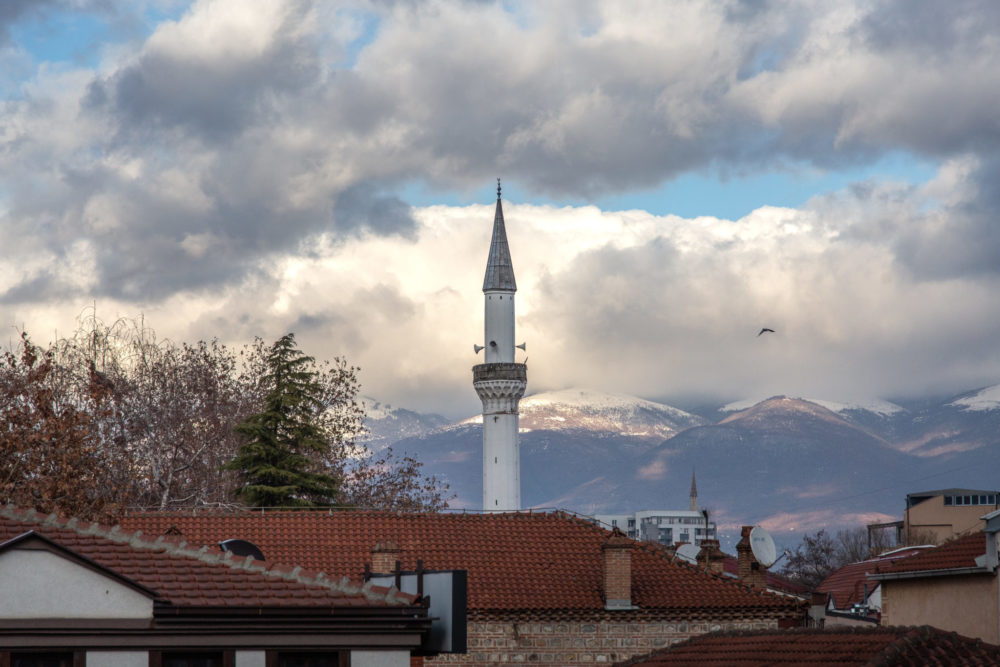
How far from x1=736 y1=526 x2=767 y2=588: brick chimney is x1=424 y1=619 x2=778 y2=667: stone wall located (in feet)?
16.3

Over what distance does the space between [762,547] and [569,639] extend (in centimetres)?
871

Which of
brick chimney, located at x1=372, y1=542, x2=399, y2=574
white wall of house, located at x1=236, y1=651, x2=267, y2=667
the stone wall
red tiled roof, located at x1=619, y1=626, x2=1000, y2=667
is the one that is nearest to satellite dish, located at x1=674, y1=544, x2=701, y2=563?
the stone wall

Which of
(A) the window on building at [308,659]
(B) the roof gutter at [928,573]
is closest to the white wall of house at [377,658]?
(A) the window on building at [308,659]

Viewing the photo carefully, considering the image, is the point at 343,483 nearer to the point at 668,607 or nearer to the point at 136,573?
the point at 668,607

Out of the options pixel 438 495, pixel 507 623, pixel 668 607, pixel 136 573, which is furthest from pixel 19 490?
pixel 438 495

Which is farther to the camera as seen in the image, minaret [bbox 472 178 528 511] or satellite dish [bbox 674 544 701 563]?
minaret [bbox 472 178 528 511]

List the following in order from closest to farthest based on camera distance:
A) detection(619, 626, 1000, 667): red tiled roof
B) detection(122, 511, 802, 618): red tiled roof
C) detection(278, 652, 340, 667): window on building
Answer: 1. detection(278, 652, 340, 667): window on building
2. detection(619, 626, 1000, 667): red tiled roof
3. detection(122, 511, 802, 618): red tiled roof

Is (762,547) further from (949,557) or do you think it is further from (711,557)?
(949,557)

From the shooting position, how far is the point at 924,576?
27.9m

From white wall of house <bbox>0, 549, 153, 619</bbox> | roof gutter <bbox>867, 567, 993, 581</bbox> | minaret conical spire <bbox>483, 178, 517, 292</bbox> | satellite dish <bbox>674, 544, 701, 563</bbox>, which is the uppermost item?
minaret conical spire <bbox>483, 178, 517, 292</bbox>

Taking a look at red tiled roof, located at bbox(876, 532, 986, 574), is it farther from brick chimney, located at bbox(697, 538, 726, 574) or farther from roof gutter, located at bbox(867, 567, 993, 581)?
brick chimney, located at bbox(697, 538, 726, 574)

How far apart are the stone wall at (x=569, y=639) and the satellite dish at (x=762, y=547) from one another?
5.84m

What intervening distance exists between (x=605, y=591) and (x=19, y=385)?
19.8 m

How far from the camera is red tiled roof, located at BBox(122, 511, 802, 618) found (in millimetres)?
32812
